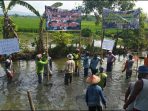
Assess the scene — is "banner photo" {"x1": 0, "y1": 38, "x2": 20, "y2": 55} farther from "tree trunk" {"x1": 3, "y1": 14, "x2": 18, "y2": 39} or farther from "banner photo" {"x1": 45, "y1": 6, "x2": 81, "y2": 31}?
"tree trunk" {"x1": 3, "y1": 14, "x2": 18, "y2": 39}

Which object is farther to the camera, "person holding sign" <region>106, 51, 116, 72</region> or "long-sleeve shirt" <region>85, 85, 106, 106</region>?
"person holding sign" <region>106, 51, 116, 72</region>

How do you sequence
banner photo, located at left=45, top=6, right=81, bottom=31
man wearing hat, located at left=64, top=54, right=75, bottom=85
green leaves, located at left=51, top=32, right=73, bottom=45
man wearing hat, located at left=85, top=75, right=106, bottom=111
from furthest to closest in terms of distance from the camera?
green leaves, located at left=51, top=32, right=73, bottom=45 < banner photo, located at left=45, top=6, right=81, bottom=31 < man wearing hat, located at left=64, top=54, right=75, bottom=85 < man wearing hat, located at left=85, top=75, right=106, bottom=111

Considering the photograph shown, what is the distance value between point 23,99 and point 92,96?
546cm

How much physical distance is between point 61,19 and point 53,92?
6.50 metres

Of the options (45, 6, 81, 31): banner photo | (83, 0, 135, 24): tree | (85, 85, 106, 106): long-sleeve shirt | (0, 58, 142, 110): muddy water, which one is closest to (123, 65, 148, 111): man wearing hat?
(85, 85, 106, 106): long-sleeve shirt

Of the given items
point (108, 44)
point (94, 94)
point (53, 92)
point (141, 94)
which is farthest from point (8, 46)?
point (141, 94)

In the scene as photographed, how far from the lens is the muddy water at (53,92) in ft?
45.2

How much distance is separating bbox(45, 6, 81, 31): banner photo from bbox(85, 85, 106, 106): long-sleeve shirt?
1014 cm

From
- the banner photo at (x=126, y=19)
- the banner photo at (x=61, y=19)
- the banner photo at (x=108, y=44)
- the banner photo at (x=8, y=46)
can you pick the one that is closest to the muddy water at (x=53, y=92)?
the banner photo at (x=8, y=46)

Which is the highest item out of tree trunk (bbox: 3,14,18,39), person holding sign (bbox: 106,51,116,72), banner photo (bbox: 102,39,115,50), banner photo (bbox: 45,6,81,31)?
banner photo (bbox: 45,6,81,31)

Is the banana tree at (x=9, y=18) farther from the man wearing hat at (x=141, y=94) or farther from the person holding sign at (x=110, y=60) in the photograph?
the man wearing hat at (x=141, y=94)

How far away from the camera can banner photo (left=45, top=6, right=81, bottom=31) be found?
1974cm

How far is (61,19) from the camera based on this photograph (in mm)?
21078

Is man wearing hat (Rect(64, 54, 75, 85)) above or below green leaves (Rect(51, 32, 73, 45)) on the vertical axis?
below
